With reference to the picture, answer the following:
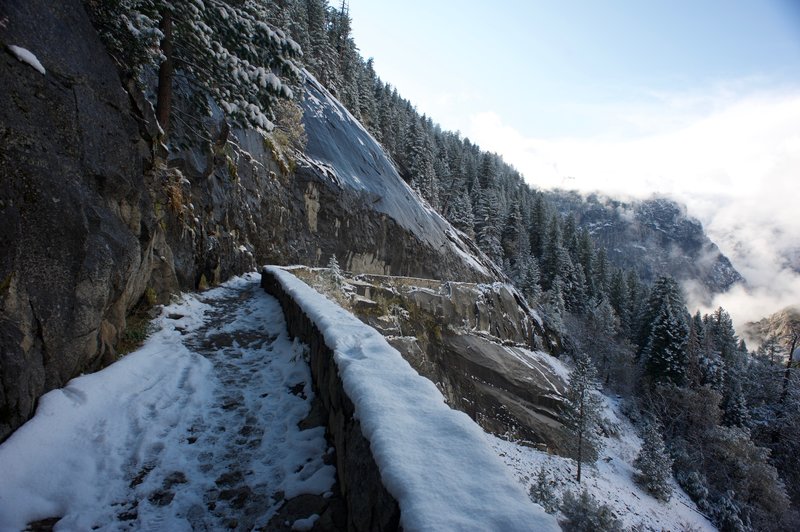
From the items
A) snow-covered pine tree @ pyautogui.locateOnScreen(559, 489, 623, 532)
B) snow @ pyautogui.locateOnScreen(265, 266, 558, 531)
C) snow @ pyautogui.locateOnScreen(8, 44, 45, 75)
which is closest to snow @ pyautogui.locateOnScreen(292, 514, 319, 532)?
snow @ pyautogui.locateOnScreen(265, 266, 558, 531)

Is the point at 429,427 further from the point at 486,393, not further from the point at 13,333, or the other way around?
the point at 486,393

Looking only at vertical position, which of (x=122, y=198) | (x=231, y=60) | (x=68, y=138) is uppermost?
(x=231, y=60)

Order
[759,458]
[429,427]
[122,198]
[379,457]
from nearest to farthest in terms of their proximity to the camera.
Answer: [379,457] < [429,427] < [122,198] < [759,458]

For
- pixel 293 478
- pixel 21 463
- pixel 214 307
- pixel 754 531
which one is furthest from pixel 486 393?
pixel 21 463

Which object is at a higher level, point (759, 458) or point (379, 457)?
point (379, 457)

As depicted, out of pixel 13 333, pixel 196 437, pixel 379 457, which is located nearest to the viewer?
pixel 379 457

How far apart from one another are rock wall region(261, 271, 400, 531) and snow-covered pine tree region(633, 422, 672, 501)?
78.7 feet

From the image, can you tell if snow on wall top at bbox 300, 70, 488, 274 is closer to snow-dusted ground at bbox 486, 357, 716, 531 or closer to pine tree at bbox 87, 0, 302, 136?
pine tree at bbox 87, 0, 302, 136

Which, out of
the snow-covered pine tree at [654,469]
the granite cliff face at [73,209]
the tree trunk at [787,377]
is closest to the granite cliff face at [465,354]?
the snow-covered pine tree at [654,469]

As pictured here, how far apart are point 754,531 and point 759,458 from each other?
14.2 feet

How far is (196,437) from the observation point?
4.08 metres

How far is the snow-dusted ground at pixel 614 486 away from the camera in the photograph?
54.5 feet

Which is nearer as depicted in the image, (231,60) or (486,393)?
(231,60)

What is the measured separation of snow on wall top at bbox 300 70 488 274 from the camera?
85.7 feet
